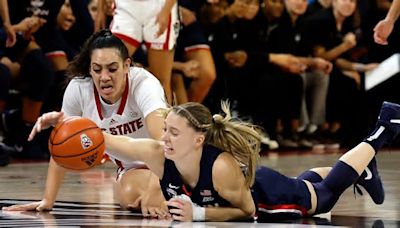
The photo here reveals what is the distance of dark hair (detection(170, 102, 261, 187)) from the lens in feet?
16.4

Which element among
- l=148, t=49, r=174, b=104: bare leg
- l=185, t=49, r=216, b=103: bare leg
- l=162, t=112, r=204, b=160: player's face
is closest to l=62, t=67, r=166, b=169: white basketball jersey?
l=162, t=112, r=204, b=160: player's face

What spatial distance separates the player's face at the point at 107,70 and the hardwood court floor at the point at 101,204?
647 millimetres

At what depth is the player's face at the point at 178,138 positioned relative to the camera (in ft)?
16.1

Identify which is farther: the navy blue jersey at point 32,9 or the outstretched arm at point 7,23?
the navy blue jersey at point 32,9

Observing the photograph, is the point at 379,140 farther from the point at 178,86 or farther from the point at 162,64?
the point at 178,86

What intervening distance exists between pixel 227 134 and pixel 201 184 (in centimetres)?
28

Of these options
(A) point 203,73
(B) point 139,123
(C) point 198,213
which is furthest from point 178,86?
(C) point 198,213

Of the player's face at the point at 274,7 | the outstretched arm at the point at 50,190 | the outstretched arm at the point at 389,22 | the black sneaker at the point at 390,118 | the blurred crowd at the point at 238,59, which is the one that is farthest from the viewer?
the player's face at the point at 274,7

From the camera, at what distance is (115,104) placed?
5.60 meters

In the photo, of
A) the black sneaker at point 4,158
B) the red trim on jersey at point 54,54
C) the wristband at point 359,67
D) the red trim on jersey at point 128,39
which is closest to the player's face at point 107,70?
the red trim on jersey at point 128,39

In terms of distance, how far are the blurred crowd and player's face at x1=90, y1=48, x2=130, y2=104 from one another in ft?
7.63

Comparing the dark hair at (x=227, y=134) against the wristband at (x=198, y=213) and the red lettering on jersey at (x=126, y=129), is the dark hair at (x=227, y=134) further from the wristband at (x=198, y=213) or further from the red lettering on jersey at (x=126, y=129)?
the red lettering on jersey at (x=126, y=129)

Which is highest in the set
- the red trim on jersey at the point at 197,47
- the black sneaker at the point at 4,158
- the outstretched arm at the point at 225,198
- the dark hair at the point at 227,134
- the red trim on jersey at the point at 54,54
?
the dark hair at the point at 227,134

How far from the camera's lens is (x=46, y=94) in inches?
373
